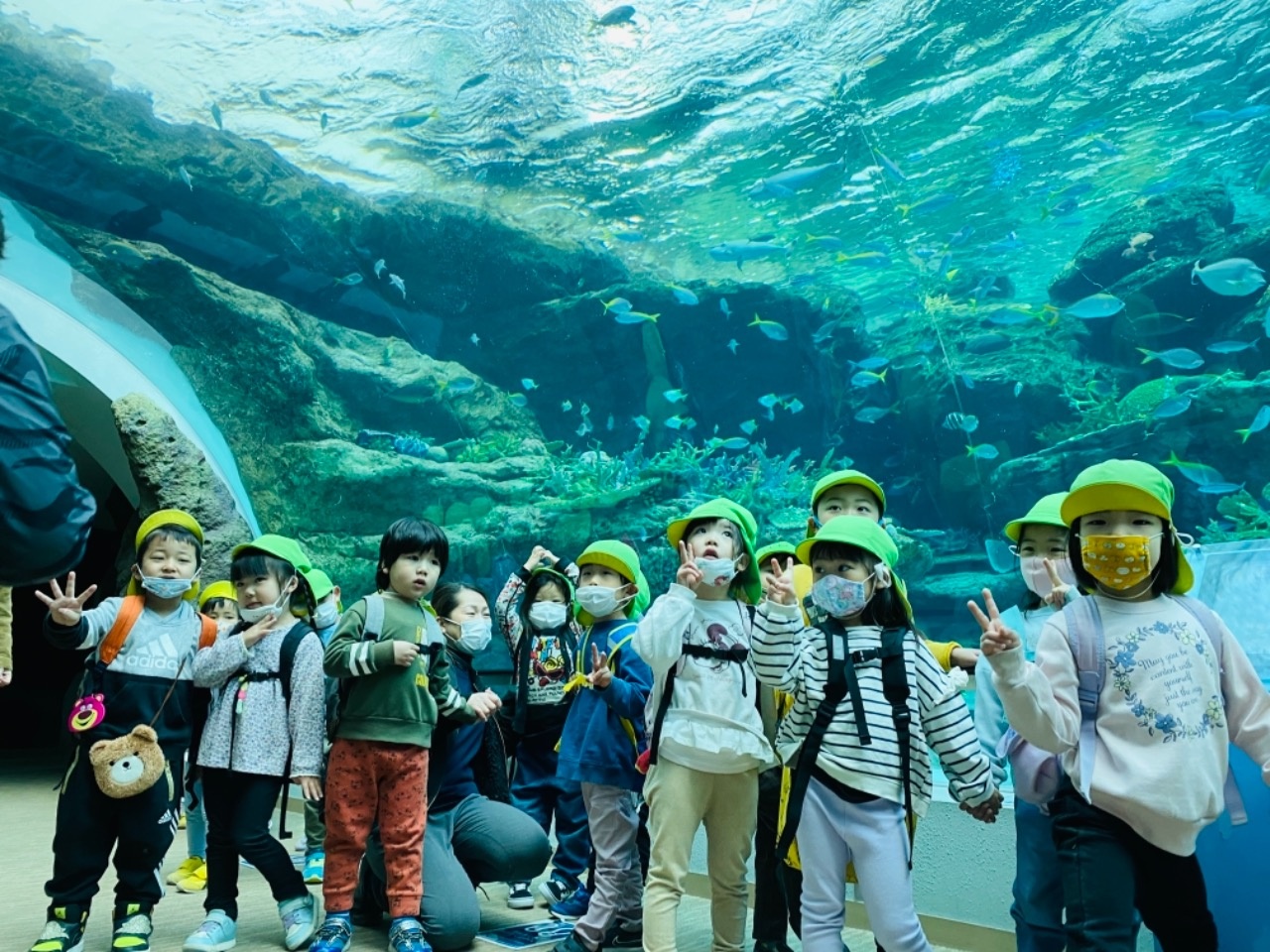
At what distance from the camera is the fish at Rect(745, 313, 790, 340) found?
16297 mm

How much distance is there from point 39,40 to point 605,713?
40.8ft

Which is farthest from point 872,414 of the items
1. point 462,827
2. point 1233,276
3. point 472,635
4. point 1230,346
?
point 462,827

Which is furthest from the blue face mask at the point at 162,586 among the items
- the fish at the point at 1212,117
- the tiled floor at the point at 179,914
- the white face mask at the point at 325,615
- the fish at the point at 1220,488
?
the fish at the point at 1212,117

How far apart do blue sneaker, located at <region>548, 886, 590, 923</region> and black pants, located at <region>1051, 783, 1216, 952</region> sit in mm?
2212

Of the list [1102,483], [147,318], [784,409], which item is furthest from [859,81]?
[1102,483]

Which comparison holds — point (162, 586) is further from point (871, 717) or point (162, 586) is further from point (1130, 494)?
point (1130, 494)

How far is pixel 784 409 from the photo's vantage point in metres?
16.4

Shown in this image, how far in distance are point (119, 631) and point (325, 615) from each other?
4.17 ft

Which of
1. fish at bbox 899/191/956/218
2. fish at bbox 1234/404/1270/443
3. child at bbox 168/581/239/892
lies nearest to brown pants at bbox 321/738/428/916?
child at bbox 168/581/239/892

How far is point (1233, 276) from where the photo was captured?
34.8 feet

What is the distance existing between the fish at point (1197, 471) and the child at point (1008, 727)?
10.6 m

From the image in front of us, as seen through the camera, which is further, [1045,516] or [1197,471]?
[1197,471]

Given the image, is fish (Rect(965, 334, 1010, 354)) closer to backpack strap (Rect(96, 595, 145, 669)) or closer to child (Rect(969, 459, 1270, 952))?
child (Rect(969, 459, 1270, 952))

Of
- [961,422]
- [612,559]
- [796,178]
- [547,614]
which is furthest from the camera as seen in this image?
[796,178]
